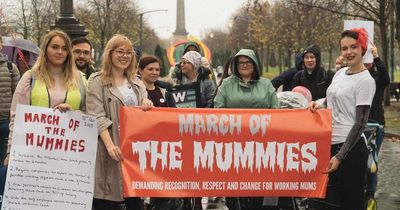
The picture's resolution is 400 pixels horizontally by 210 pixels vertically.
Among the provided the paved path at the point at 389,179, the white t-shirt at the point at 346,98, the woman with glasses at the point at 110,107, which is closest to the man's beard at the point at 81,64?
the woman with glasses at the point at 110,107

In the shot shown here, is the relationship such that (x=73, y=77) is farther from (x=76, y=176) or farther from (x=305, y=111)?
(x=305, y=111)

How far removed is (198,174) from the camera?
5.32m

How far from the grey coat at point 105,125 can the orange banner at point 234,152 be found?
10.7 inches

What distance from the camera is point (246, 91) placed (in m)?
5.75

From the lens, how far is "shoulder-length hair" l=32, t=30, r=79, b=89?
16.1 ft

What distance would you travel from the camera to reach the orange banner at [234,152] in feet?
17.3

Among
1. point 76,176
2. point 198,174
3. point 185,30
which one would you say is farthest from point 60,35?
point 185,30

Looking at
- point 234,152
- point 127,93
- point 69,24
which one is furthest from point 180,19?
point 127,93

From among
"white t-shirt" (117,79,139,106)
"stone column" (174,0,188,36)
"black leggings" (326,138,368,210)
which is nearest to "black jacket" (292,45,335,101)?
"black leggings" (326,138,368,210)

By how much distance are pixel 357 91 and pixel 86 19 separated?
4155cm

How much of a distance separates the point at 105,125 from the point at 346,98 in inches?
74.1

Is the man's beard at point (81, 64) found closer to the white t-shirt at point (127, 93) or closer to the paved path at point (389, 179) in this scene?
the white t-shirt at point (127, 93)

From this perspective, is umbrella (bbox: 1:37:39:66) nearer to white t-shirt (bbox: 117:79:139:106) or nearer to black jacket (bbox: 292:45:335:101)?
white t-shirt (bbox: 117:79:139:106)

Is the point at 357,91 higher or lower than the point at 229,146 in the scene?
higher
